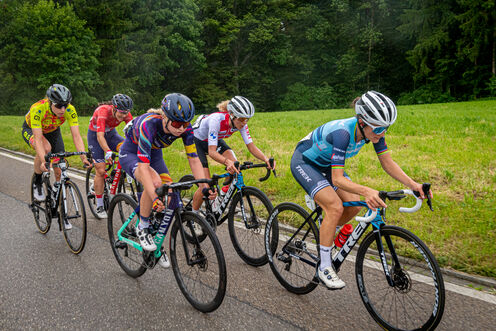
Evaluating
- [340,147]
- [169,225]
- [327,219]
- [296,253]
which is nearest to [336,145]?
[340,147]

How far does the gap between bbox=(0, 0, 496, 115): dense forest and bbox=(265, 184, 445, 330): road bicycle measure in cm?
3597

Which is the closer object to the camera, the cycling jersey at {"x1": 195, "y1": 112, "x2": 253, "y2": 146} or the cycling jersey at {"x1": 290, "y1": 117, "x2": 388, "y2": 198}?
the cycling jersey at {"x1": 290, "y1": 117, "x2": 388, "y2": 198}

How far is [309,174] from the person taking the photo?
13.1ft

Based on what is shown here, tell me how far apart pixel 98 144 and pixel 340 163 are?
16.0ft

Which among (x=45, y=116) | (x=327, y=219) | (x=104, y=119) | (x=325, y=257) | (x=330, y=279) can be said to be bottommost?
(x=330, y=279)

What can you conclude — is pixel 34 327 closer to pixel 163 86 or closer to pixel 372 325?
pixel 372 325

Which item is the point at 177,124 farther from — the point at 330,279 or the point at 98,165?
the point at 98,165

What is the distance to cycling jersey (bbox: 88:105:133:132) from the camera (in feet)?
21.7

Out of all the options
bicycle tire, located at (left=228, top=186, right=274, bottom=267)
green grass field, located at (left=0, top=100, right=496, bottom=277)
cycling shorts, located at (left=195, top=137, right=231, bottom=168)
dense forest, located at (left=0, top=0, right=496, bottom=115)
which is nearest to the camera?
bicycle tire, located at (left=228, top=186, right=274, bottom=267)

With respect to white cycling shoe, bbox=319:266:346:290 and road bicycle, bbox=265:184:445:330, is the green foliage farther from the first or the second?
white cycling shoe, bbox=319:266:346:290

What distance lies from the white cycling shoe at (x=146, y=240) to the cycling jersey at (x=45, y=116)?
2.67 meters

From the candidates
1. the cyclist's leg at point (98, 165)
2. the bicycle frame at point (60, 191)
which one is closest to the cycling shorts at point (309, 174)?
the bicycle frame at point (60, 191)

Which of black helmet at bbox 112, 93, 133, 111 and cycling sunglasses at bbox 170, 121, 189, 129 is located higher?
cycling sunglasses at bbox 170, 121, 189, 129

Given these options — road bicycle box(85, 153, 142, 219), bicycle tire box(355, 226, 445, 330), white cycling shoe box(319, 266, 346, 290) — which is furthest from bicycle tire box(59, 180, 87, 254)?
bicycle tire box(355, 226, 445, 330)
